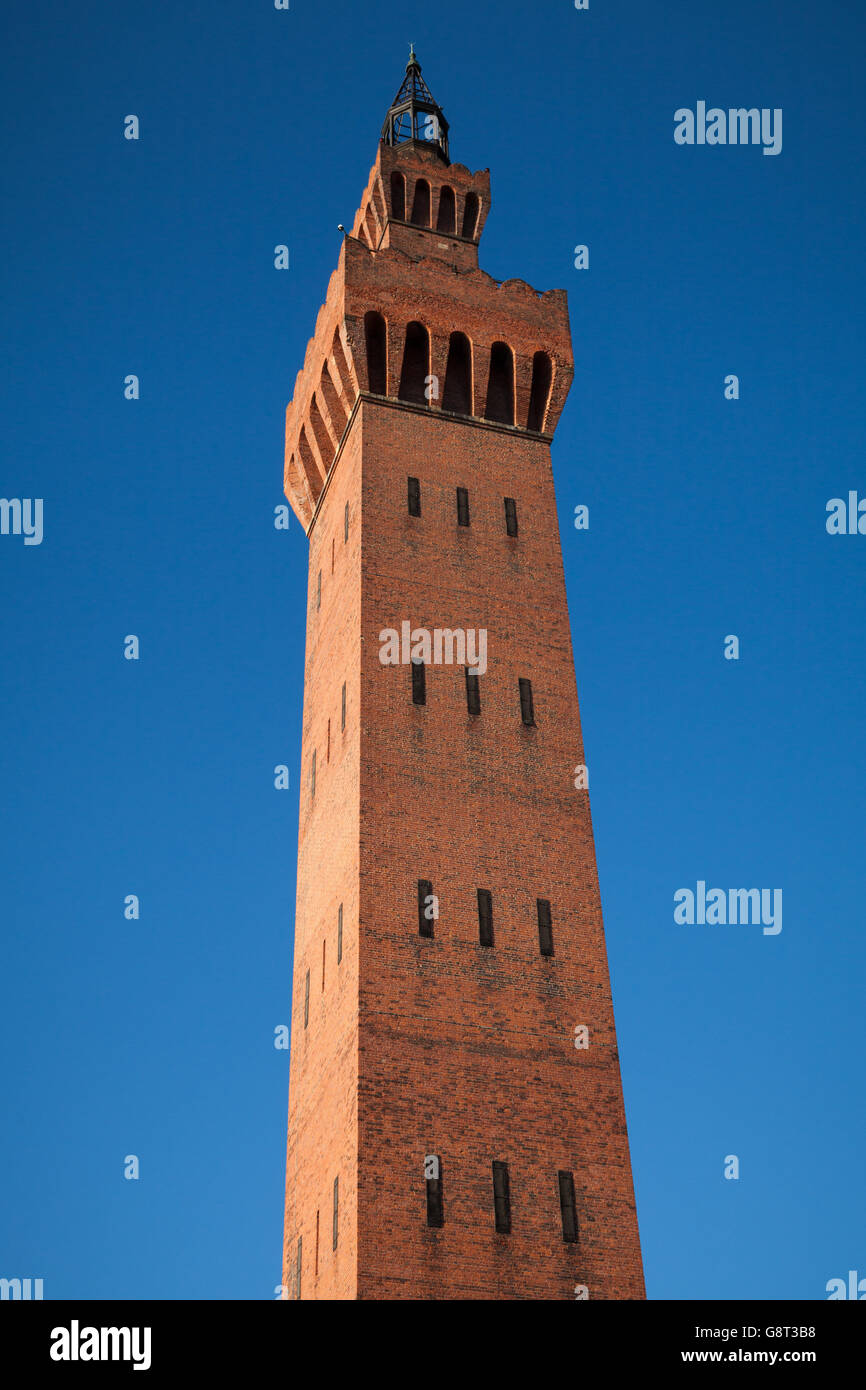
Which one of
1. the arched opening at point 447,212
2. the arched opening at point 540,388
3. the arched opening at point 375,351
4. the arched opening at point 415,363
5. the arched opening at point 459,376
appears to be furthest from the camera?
the arched opening at point 447,212

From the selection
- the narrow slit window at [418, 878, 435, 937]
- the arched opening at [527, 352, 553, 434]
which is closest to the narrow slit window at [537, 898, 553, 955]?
the narrow slit window at [418, 878, 435, 937]

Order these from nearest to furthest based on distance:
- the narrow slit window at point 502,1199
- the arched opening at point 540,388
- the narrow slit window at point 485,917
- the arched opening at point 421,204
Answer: the narrow slit window at point 502,1199 → the narrow slit window at point 485,917 → the arched opening at point 540,388 → the arched opening at point 421,204

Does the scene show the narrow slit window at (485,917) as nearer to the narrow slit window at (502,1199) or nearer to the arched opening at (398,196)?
the narrow slit window at (502,1199)

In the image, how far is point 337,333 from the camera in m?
49.1

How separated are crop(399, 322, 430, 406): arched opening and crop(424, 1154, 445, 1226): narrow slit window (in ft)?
77.9

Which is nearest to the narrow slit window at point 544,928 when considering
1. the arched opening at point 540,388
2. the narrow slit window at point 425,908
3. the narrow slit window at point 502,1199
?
the narrow slit window at point 425,908

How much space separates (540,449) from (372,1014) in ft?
66.2

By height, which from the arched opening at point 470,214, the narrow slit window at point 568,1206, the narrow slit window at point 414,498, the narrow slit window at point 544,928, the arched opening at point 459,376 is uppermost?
the arched opening at point 470,214

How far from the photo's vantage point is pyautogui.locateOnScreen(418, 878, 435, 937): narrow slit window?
128 feet

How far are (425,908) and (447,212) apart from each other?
2824 centimetres

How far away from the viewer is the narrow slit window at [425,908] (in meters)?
39.0

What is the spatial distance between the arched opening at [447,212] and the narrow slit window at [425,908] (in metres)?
26.6

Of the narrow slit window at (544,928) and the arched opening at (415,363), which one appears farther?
the arched opening at (415,363)
